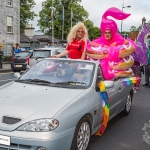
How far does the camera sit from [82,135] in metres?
3.93

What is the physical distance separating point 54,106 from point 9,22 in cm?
3383

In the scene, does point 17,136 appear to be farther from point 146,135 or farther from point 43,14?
point 43,14

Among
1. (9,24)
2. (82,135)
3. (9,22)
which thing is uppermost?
(9,22)

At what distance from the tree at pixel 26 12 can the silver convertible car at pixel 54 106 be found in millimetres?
47344

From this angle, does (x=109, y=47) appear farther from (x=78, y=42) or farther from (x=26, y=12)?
(x=26, y=12)

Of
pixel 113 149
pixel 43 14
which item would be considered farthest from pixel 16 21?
pixel 113 149

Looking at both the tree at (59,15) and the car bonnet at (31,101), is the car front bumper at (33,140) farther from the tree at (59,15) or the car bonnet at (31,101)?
the tree at (59,15)

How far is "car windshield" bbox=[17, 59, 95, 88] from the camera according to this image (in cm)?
453

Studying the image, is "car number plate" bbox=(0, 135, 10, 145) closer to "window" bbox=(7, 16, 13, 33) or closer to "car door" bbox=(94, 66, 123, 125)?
"car door" bbox=(94, 66, 123, 125)

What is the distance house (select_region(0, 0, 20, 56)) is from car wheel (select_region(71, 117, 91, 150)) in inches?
1201

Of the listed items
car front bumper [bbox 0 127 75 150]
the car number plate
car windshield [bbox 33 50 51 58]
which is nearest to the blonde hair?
car front bumper [bbox 0 127 75 150]

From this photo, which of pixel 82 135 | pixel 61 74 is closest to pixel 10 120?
pixel 82 135

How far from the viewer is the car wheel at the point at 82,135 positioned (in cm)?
370

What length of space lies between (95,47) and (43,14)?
194 ft
